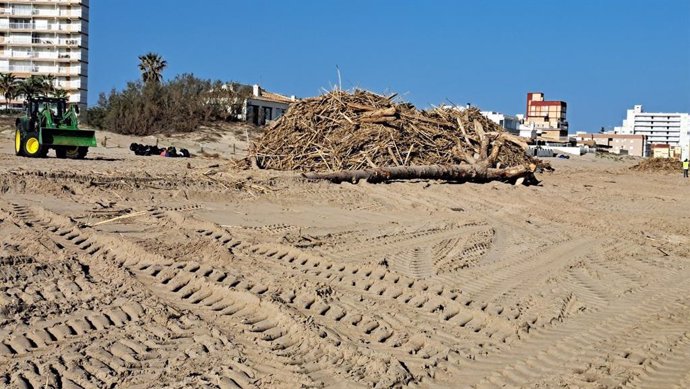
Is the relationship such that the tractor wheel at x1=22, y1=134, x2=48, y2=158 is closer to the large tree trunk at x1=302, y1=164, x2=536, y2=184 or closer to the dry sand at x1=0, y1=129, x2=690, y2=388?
the large tree trunk at x1=302, y1=164, x2=536, y2=184

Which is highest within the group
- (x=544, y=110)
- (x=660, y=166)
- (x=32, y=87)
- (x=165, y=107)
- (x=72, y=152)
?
(x=544, y=110)

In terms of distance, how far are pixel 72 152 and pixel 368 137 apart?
8.94 meters

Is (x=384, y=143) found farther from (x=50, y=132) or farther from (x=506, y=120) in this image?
(x=506, y=120)

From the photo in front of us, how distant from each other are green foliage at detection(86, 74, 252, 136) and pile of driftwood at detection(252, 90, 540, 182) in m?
20.9

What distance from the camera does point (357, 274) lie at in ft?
23.4

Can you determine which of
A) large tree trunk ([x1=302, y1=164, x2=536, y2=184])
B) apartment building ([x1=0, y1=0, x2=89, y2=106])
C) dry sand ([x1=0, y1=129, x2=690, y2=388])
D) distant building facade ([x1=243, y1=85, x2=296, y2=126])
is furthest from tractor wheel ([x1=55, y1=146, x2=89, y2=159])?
apartment building ([x1=0, y1=0, x2=89, y2=106])

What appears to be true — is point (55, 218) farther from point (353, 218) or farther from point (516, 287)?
point (516, 287)

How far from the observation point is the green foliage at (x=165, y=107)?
4047 cm

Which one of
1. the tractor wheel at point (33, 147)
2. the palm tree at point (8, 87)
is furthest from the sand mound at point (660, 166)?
the palm tree at point (8, 87)

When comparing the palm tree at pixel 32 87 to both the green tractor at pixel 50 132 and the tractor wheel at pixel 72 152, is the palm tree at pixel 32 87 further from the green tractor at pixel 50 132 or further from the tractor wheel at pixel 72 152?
the tractor wheel at pixel 72 152

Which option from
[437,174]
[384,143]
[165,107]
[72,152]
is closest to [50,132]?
[72,152]

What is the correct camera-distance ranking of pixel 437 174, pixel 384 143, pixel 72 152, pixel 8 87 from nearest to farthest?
pixel 437 174 → pixel 384 143 → pixel 72 152 → pixel 8 87

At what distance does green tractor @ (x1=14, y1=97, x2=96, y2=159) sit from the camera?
72.9ft

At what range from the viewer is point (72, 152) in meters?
23.0
